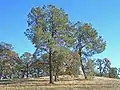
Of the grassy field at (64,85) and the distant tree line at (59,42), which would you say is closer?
the grassy field at (64,85)

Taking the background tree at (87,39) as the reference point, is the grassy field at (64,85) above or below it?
below

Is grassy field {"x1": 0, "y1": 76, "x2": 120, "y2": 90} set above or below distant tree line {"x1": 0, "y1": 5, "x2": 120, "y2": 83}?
below

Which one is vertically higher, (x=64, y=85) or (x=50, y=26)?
(x=50, y=26)

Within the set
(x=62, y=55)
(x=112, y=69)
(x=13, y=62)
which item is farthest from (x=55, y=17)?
(x=112, y=69)

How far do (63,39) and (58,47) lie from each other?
1933 millimetres

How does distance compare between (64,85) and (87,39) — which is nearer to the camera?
(64,85)

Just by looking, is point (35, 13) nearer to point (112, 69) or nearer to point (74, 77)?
point (74, 77)

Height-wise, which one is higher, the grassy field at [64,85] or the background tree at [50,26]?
the background tree at [50,26]

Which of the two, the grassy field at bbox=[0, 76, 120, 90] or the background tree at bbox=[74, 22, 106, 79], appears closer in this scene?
the grassy field at bbox=[0, 76, 120, 90]

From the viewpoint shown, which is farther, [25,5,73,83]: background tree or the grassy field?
[25,5,73,83]: background tree

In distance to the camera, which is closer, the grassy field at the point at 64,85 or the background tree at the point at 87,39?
the grassy field at the point at 64,85

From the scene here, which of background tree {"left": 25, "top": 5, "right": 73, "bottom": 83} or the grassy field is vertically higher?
background tree {"left": 25, "top": 5, "right": 73, "bottom": 83}

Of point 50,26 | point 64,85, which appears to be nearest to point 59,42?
Result: point 50,26

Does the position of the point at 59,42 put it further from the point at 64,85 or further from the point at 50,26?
the point at 64,85
